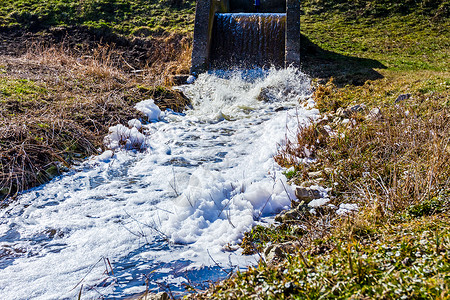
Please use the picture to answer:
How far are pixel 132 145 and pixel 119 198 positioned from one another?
1640 millimetres

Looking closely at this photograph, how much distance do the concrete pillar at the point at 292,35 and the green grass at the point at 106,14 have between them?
3.63m

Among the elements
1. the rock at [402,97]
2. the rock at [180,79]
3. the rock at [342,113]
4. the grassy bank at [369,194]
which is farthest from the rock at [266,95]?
the rock at [402,97]

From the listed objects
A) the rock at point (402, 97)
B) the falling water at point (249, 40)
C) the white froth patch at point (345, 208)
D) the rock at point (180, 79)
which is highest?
the falling water at point (249, 40)

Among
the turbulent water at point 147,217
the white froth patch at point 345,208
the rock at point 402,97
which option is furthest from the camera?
the rock at point 402,97

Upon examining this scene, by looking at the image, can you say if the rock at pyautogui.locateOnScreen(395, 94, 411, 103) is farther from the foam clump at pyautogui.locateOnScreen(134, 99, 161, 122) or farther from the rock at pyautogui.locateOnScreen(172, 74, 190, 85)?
the rock at pyautogui.locateOnScreen(172, 74, 190, 85)

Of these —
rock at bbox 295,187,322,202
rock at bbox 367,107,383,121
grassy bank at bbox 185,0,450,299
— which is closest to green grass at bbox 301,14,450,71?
grassy bank at bbox 185,0,450,299

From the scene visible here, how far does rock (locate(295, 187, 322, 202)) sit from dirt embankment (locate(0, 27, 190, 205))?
118 inches

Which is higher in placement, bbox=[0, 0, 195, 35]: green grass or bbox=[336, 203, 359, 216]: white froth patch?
bbox=[0, 0, 195, 35]: green grass

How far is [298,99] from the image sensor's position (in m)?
6.95

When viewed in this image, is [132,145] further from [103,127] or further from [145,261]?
[145,261]

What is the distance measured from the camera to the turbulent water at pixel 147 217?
242 cm

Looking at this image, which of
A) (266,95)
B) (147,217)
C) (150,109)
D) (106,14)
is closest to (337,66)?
(266,95)

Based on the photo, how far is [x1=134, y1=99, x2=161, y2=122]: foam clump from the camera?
6.26 m

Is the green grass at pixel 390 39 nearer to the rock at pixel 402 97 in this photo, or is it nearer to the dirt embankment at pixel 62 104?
the rock at pixel 402 97
